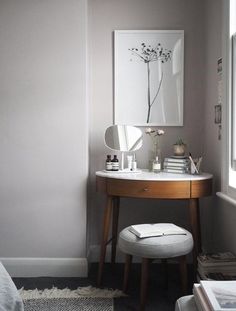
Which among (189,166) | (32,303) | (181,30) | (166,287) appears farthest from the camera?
(181,30)

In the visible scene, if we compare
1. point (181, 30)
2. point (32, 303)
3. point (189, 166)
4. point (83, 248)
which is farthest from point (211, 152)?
point (32, 303)

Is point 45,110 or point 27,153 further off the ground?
point 45,110

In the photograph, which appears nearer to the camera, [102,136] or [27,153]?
[27,153]

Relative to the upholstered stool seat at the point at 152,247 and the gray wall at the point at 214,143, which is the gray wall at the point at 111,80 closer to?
the gray wall at the point at 214,143

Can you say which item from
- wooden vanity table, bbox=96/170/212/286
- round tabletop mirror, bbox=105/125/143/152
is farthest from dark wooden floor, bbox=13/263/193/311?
round tabletop mirror, bbox=105/125/143/152

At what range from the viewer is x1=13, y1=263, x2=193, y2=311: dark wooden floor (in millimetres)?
2036

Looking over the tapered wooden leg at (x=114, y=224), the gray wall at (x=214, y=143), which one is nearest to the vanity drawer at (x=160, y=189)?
the gray wall at (x=214, y=143)

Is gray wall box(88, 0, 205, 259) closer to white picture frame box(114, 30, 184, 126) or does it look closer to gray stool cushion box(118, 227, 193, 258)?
white picture frame box(114, 30, 184, 126)

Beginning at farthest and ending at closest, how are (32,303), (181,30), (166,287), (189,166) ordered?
1. (181,30)
2. (189,166)
3. (166,287)
4. (32,303)

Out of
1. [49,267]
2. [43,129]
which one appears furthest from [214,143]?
[49,267]

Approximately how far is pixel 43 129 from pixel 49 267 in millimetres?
1034

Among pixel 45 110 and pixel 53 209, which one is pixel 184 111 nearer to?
pixel 45 110

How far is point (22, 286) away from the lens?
229cm

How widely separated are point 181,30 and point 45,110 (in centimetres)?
128
